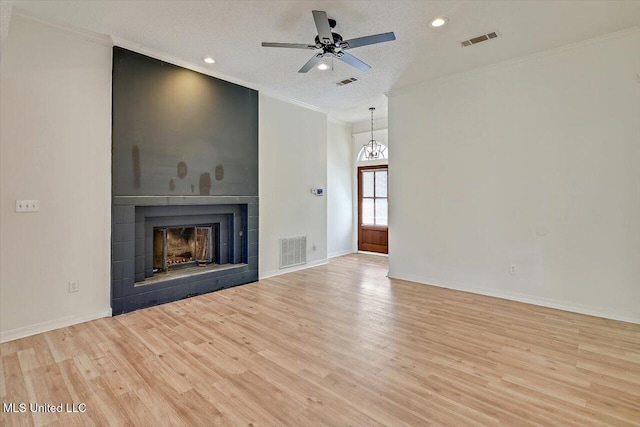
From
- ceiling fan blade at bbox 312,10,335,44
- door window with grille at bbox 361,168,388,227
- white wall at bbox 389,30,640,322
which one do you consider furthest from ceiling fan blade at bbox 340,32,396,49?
door window with grille at bbox 361,168,388,227

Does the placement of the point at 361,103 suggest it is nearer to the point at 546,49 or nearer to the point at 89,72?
the point at 546,49

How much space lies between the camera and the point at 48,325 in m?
3.18

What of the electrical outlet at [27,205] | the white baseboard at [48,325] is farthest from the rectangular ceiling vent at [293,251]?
the electrical outlet at [27,205]

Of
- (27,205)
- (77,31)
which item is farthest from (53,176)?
(77,31)

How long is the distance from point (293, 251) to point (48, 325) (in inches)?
139

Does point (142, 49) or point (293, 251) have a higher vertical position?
point (142, 49)

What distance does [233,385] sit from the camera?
2.26 m

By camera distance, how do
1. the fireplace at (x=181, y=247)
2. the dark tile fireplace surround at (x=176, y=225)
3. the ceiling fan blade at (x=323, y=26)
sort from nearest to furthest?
the ceiling fan blade at (x=323, y=26)
the dark tile fireplace surround at (x=176, y=225)
the fireplace at (x=181, y=247)

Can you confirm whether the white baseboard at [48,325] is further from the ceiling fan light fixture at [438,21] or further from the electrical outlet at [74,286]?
the ceiling fan light fixture at [438,21]

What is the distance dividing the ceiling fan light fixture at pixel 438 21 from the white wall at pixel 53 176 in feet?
11.9

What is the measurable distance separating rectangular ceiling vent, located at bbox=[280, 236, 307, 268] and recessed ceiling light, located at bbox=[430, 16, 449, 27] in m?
3.93

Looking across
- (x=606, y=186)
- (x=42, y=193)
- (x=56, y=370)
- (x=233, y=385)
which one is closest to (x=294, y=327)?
(x=233, y=385)

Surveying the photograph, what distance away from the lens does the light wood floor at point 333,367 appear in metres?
1.96

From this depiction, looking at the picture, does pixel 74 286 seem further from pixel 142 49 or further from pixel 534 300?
pixel 534 300
